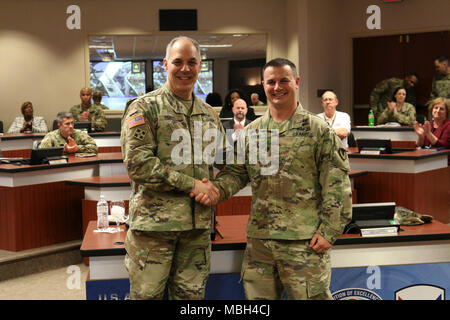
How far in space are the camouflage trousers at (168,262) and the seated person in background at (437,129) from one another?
493cm

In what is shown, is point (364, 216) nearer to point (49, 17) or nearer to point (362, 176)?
point (362, 176)

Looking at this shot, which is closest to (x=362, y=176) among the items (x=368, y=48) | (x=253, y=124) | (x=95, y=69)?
(x=253, y=124)

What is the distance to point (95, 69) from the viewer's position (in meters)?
11.7

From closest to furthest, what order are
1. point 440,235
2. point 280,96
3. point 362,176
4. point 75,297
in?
point 280,96 → point 440,235 → point 75,297 → point 362,176

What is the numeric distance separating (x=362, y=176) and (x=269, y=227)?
3.60 meters

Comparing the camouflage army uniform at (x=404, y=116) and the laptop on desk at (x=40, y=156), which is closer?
the laptop on desk at (x=40, y=156)

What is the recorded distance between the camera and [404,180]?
5.71m

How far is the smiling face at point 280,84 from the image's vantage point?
2.45 m

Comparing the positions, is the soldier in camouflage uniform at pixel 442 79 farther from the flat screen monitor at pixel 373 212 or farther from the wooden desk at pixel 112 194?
the flat screen monitor at pixel 373 212

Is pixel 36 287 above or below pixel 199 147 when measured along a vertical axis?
below

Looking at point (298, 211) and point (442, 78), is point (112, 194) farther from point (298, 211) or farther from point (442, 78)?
point (442, 78)

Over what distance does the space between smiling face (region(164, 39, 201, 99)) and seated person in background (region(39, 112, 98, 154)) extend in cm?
408

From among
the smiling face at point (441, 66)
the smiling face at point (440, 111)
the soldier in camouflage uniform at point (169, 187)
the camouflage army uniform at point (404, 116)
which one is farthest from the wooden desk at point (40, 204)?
the smiling face at point (441, 66)

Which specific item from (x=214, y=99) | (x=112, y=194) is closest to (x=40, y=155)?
(x=112, y=194)
